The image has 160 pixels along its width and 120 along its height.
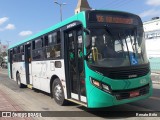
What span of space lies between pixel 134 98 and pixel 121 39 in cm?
170

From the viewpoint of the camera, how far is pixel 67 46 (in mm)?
9000

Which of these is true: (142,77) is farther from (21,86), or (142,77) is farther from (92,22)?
(21,86)

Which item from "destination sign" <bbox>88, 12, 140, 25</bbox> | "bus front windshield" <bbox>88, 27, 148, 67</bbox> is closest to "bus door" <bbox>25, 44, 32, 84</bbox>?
"destination sign" <bbox>88, 12, 140, 25</bbox>

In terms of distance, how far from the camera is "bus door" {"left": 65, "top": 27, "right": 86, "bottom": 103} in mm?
7980

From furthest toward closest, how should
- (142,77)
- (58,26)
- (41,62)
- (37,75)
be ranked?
1. (37,75)
2. (41,62)
3. (58,26)
4. (142,77)

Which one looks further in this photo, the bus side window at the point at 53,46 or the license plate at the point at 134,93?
the bus side window at the point at 53,46

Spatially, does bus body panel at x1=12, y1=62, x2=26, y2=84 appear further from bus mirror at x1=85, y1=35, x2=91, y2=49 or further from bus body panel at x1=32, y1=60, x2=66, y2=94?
bus mirror at x1=85, y1=35, x2=91, y2=49

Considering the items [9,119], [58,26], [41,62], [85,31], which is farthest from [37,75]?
[85,31]

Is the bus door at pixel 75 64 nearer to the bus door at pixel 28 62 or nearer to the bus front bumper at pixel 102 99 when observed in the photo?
the bus front bumper at pixel 102 99

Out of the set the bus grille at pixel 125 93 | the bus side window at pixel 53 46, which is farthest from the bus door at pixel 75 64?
the bus grille at pixel 125 93

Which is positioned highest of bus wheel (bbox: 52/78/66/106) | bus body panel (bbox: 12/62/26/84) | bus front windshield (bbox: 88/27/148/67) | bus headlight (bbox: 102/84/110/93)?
bus front windshield (bbox: 88/27/148/67)

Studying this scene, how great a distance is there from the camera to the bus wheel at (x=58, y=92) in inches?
378

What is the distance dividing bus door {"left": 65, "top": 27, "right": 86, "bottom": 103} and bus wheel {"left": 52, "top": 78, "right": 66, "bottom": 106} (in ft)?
2.43

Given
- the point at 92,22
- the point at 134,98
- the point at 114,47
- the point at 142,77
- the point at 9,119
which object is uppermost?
the point at 92,22
